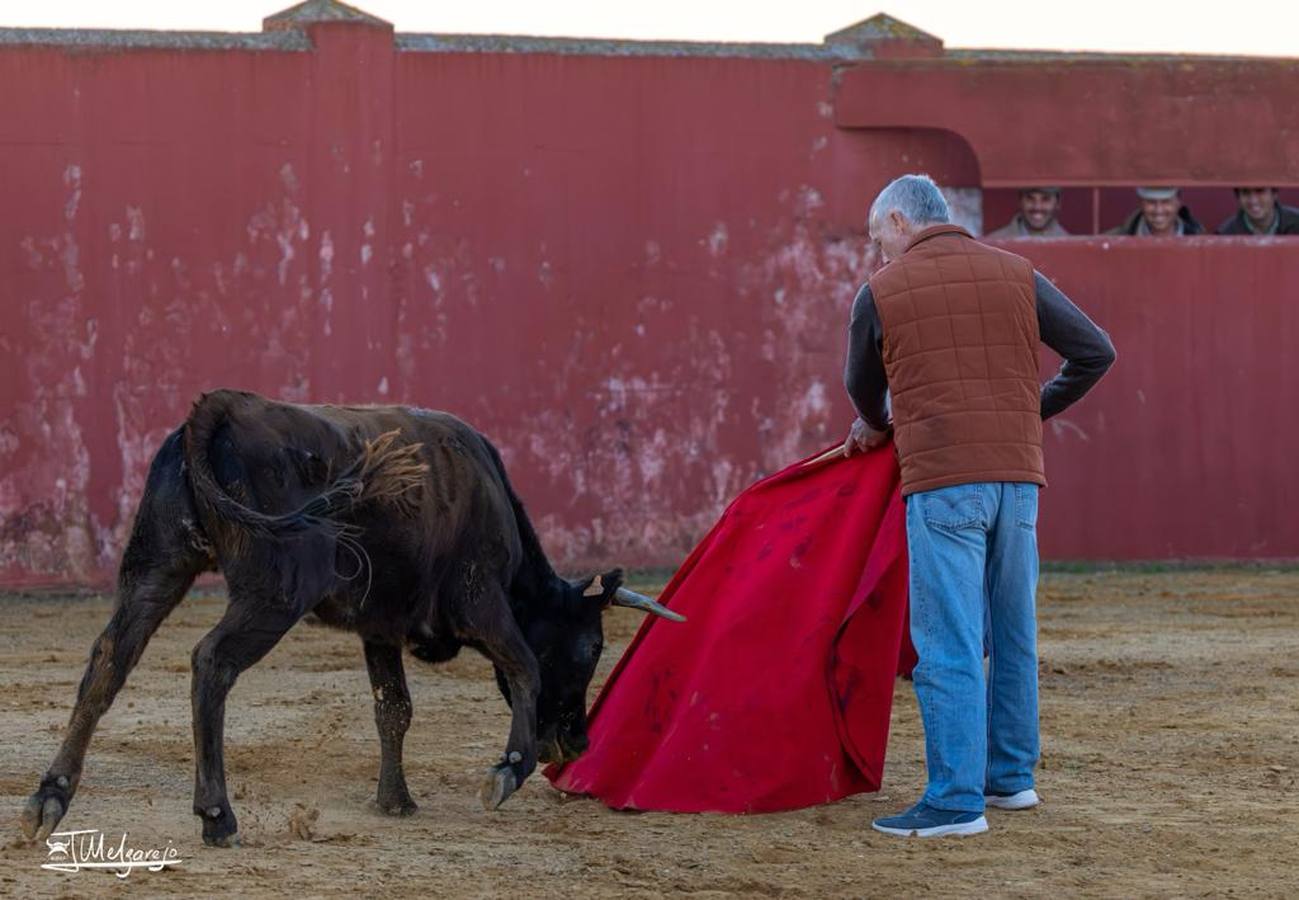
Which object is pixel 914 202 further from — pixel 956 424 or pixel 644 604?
pixel 644 604

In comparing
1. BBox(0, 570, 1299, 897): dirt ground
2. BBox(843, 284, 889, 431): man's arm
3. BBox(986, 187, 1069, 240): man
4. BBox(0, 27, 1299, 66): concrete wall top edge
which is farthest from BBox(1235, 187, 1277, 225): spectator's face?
BBox(843, 284, 889, 431): man's arm

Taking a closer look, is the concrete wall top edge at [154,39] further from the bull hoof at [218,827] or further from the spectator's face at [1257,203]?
the bull hoof at [218,827]

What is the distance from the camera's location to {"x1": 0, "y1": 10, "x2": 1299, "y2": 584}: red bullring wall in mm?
11336

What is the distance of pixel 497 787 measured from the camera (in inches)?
218

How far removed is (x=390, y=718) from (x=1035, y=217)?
7.57m

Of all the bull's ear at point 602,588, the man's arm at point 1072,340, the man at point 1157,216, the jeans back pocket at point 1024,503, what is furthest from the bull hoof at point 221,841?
the man at point 1157,216

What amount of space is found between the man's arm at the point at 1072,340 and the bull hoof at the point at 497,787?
176 centimetres

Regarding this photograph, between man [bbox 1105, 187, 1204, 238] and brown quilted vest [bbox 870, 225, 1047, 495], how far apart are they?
7753mm

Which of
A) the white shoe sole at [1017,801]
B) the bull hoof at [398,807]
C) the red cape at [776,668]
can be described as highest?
the red cape at [776,668]

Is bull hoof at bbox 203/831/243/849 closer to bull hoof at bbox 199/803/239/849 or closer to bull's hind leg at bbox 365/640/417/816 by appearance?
bull hoof at bbox 199/803/239/849

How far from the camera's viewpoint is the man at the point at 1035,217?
40.9ft

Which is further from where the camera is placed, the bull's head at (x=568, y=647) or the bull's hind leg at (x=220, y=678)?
the bull's head at (x=568, y=647)

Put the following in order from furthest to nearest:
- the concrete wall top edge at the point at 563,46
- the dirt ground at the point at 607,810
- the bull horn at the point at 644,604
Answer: the concrete wall top edge at the point at 563,46, the bull horn at the point at 644,604, the dirt ground at the point at 607,810

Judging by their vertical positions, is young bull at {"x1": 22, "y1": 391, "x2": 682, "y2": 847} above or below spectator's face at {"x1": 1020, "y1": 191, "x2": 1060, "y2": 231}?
below
